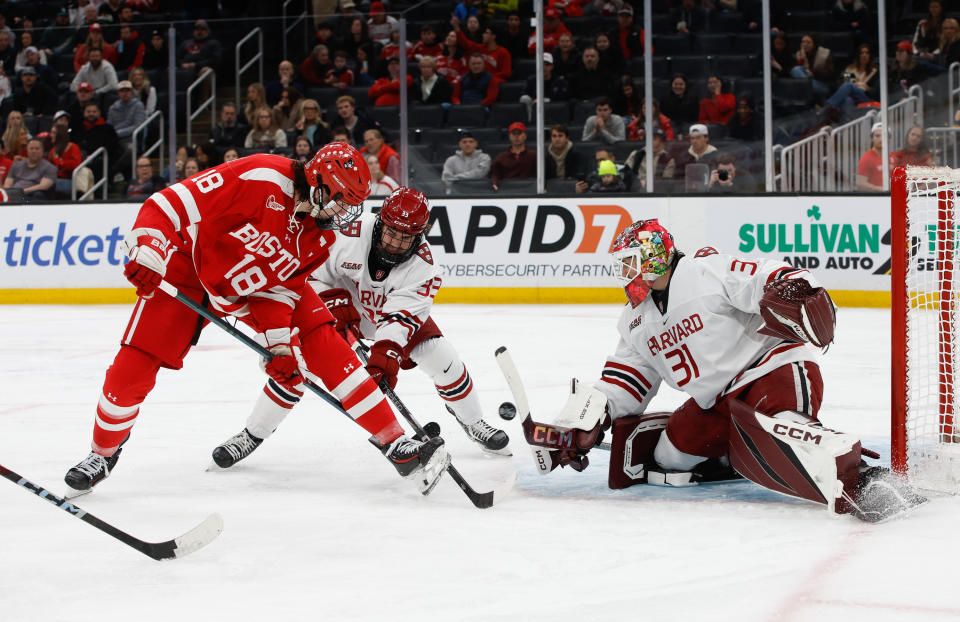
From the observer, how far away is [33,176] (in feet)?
29.7

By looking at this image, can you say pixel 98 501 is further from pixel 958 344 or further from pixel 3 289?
pixel 3 289

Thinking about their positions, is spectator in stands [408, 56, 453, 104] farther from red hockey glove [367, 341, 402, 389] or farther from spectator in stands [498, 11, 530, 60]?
red hockey glove [367, 341, 402, 389]

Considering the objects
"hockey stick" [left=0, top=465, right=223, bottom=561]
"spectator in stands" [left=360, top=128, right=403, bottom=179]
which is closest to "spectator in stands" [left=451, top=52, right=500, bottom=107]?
"spectator in stands" [left=360, top=128, right=403, bottom=179]

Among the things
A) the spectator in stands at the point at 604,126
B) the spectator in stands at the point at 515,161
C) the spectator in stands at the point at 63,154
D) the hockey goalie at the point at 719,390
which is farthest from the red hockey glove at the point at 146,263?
the spectator in stands at the point at 63,154

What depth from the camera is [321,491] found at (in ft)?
10.3

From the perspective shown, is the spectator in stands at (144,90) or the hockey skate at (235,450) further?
the spectator in stands at (144,90)

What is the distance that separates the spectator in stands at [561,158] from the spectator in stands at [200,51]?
3.05 metres

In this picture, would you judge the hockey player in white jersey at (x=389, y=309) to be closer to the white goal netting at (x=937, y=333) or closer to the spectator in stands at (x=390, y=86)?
the white goal netting at (x=937, y=333)

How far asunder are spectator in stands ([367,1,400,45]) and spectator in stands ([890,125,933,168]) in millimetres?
3952

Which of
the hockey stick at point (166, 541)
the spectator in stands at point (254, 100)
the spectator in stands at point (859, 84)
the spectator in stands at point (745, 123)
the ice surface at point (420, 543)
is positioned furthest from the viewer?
the spectator in stands at point (254, 100)


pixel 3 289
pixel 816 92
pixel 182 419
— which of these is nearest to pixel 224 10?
pixel 3 289

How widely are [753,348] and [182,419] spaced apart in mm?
2298

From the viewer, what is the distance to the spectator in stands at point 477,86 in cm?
903

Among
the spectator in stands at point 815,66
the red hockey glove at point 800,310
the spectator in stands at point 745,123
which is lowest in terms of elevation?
the red hockey glove at point 800,310
